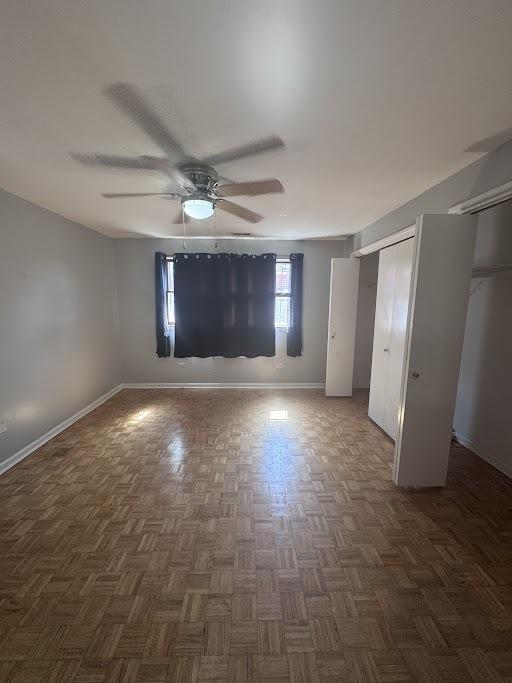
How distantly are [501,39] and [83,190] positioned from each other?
2829 mm

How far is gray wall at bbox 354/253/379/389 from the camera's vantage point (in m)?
4.67

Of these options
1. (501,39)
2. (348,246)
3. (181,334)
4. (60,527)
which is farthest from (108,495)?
(348,246)

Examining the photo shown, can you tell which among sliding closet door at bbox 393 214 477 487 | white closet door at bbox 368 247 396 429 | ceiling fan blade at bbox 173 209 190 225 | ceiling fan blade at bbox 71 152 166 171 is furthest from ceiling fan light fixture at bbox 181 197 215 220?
white closet door at bbox 368 247 396 429

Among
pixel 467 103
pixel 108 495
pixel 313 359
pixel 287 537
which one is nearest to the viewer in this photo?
pixel 467 103

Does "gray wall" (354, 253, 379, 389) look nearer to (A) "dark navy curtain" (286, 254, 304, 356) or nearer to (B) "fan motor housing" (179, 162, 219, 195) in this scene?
(A) "dark navy curtain" (286, 254, 304, 356)

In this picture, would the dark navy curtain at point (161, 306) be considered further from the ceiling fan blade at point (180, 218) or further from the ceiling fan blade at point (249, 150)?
the ceiling fan blade at point (249, 150)

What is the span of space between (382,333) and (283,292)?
1921 millimetres

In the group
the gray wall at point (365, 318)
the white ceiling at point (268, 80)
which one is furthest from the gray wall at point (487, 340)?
the gray wall at point (365, 318)

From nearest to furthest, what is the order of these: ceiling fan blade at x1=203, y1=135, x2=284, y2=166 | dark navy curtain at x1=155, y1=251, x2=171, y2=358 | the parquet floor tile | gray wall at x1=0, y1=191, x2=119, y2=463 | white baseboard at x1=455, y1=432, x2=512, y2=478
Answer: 1. the parquet floor tile
2. ceiling fan blade at x1=203, y1=135, x2=284, y2=166
3. white baseboard at x1=455, y1=432, x2=512, y2=478
4. gray wall at x1=0, y1=191, x2=119, y2=463
5. dark navy curtain at x1=155, y1=251, x2=171, y2=358

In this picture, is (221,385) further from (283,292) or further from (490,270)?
(490,270)

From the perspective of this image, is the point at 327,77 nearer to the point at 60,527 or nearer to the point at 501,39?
the point at 501,39

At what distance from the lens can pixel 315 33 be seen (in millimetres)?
1032

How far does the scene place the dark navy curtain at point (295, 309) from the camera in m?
4.66

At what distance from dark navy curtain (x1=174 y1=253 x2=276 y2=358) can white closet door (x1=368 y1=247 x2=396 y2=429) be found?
175 cm
